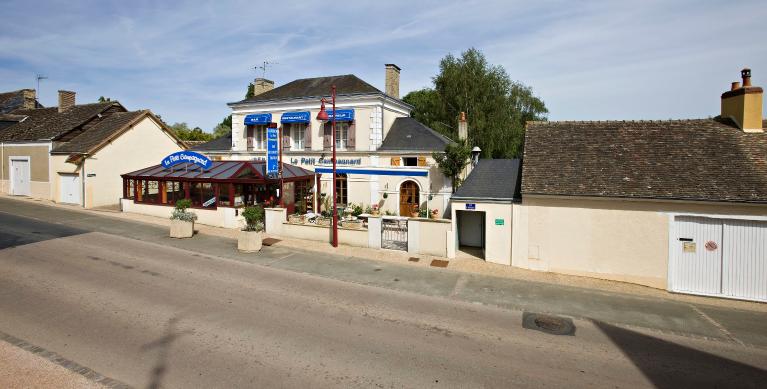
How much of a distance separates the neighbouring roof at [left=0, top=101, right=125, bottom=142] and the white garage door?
107 ft

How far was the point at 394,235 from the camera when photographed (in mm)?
Result: 16031

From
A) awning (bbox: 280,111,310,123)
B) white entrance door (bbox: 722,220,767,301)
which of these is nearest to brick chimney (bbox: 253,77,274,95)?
awning (bbox: 280,111,310,123)

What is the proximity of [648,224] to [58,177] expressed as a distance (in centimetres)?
3073

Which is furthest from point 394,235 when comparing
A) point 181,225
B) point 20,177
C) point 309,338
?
point 20,177

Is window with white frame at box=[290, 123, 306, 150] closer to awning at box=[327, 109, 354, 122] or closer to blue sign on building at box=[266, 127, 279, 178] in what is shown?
awning at box=[327, 109, 354, 122]

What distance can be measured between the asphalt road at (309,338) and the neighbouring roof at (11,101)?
105ft

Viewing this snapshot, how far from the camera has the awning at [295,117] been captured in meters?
23.4

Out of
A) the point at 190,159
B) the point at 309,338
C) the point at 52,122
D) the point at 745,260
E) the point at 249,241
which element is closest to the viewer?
the point at 309,338

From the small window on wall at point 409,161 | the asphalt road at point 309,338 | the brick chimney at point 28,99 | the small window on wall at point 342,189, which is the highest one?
the brick chimney at point 28,99

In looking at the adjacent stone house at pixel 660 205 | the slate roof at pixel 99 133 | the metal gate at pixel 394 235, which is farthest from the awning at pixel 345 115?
the slate roof at pixel 99 133

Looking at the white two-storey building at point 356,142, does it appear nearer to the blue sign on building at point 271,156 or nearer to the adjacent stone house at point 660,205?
the blue sign on building at point 271,156

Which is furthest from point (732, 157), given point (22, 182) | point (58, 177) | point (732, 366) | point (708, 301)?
point (22, 182)

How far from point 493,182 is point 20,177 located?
101 feet

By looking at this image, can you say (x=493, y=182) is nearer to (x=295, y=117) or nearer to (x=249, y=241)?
(x=249, y=241)
